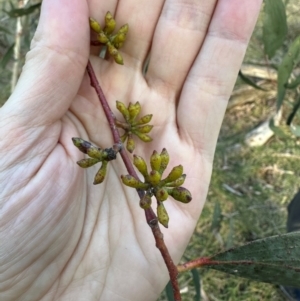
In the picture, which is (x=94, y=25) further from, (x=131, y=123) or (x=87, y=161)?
(x=87, y=161)

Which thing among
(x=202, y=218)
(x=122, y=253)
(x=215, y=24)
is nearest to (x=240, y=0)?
(x=215, y=24)

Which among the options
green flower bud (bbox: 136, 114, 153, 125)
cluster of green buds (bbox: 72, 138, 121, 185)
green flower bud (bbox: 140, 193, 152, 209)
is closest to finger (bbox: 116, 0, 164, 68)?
green flower bud (bbox: 136, 114, 153, 125)

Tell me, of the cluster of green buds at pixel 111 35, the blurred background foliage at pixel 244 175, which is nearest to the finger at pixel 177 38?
the cluster of green buds at pixel 111 35

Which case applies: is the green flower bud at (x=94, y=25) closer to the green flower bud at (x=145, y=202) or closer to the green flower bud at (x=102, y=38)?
the green flower bud at (x=102, y=38)

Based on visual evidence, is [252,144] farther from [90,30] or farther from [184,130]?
[90,30]

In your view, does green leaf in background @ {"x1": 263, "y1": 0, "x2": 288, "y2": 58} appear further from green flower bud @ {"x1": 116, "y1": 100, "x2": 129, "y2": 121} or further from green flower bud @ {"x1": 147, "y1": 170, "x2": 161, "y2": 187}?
green flower bud @ {"x1": 147, "y1": 170, "x2": 161, "y2": 187}

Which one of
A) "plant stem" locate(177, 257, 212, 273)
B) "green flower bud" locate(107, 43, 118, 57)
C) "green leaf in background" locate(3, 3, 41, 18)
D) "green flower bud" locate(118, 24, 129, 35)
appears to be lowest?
"plant stem" locate(177, 257, 212, 273)
